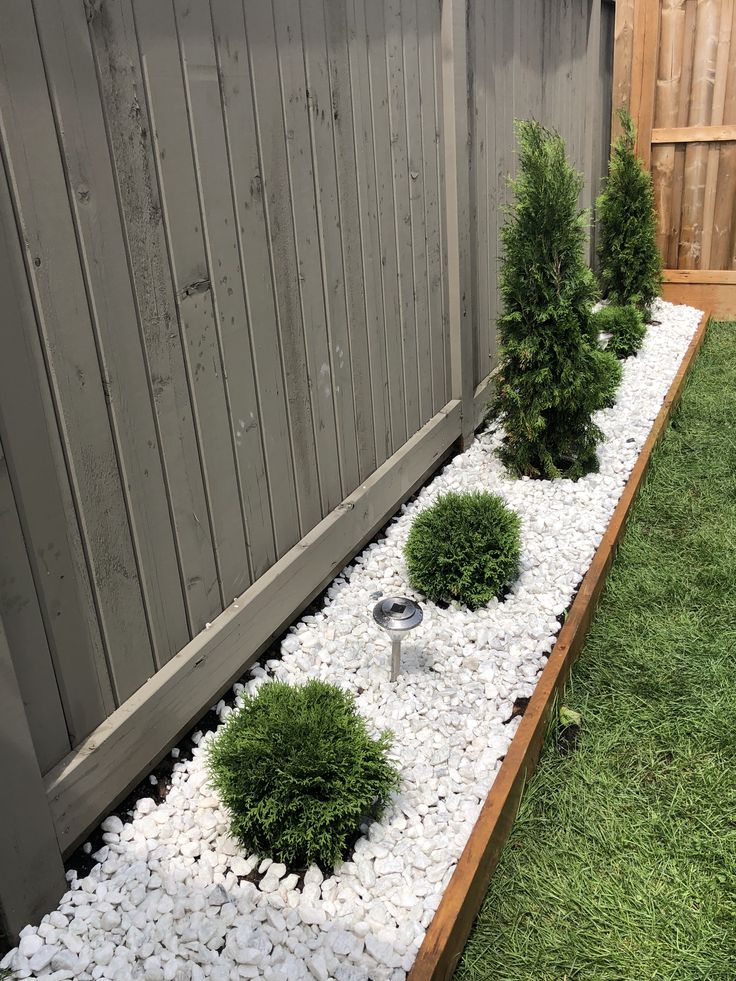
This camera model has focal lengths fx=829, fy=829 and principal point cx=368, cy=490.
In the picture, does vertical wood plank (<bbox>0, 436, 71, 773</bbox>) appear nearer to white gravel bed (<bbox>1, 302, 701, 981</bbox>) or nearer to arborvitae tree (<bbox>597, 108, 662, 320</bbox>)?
white gravel bed (<bbox>1, 302, 701, 981</bbox>)

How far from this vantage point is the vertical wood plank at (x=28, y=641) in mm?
1901

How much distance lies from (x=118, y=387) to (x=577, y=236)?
2.83 metres

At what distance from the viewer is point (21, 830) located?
197 cm

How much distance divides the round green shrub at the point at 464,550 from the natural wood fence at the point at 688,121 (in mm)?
5587

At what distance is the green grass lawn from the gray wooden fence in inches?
44.6

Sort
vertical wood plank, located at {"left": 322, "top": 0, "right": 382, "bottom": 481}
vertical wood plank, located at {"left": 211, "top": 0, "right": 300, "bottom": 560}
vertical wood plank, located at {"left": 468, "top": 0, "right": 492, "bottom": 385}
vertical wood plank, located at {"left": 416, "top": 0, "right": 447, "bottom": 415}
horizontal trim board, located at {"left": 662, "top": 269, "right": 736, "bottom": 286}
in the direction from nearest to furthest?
1. vertical wood plank, located at {"left": 211, "top": 0, "right": 300, "bottom": 560}
2. vertical wood plank, located at {"left": 322, "top": 0, "right": 382, "bottom": 481}
3. vertical wood plank, located at {"left": 416, "top": 0, "right": 447, "bottom": 415}
4. vertical wood plank, located at {"left": 468, "top": 0, "right": 492, "bottom": 385}
5. horizontal trim board, located at {"left": 662, "top": 269, "right": 736, "bottom": 286}

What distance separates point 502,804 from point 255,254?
1915mm

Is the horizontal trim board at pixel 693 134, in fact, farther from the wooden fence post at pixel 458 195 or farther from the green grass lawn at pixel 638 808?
→ the green grass lawn at pixel 638 808

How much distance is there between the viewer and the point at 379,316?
379cm

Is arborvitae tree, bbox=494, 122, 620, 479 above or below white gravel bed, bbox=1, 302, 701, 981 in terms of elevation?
above

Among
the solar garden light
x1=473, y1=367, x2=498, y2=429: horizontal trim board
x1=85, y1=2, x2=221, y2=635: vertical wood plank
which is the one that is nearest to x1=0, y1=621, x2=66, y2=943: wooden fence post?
x1=85, y1=2, x2=221, y2=635: vertical wood plank

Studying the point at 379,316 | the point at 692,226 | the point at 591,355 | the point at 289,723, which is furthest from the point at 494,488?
the point at 692,226

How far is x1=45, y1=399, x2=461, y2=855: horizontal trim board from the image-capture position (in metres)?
2.23

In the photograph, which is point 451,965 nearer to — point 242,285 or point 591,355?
point 242,285
